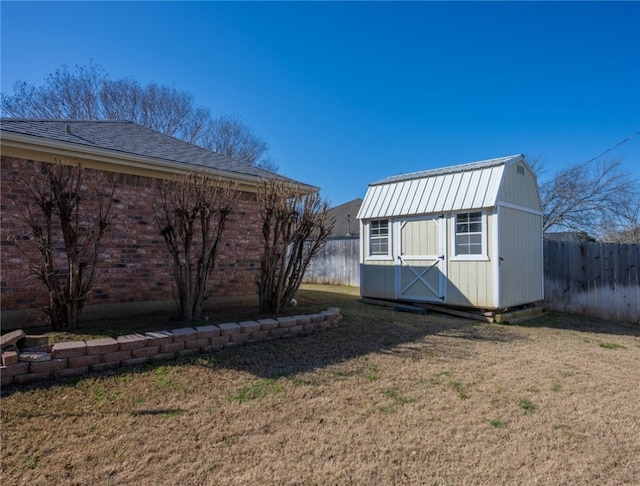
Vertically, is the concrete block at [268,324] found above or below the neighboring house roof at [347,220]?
below

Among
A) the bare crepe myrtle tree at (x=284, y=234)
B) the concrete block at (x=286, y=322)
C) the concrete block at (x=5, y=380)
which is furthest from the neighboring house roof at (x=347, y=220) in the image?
the concrete block at (x=5, y=380)

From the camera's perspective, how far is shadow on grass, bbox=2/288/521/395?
3973mm

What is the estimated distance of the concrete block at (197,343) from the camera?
4.25 meters

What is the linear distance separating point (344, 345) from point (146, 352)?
2.50 m

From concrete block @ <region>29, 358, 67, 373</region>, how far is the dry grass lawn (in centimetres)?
21

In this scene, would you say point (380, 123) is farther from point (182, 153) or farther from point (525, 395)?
point (525, 395)

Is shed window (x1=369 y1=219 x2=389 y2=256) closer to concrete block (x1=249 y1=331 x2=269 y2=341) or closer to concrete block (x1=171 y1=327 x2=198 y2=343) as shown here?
concrete block (x1=249 y1=331 x2=269 y2=341)

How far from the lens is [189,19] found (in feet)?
27.5

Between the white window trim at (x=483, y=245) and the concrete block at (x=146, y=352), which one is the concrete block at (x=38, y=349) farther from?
the white window trim at (x=483, y=245)

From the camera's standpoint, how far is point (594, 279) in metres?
8.26

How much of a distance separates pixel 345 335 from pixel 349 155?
42.1ft

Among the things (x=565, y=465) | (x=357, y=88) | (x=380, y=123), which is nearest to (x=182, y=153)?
(x=357, y=88)

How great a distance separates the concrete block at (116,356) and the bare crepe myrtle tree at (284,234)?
2465 mm

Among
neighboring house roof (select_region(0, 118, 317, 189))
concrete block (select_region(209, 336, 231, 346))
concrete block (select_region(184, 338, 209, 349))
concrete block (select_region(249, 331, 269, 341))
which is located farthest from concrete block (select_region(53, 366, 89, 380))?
neighboring house roof (select_region(0, 118, 317, 189))
